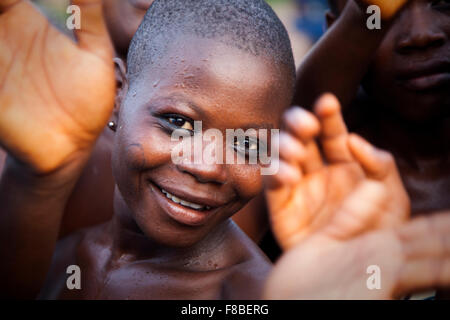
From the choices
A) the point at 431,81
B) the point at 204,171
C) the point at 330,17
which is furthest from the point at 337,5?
the point at 204,171

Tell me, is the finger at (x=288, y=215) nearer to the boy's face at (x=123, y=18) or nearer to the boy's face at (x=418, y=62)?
the boy's face at (x=418, y=62)

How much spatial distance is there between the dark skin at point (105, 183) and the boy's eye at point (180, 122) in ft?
1.47

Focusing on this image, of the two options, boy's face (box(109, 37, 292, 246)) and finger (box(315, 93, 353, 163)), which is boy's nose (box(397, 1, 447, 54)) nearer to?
boy's face (box(109, 37, 292, 246))

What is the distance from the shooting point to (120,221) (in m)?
1.03

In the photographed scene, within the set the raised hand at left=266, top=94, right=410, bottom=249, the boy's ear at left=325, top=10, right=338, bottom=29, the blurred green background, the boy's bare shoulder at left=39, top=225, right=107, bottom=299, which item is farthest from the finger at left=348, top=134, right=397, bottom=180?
the blurred green background

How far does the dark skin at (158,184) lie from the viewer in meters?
Result: 0.79

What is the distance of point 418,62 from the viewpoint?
106 centimetres

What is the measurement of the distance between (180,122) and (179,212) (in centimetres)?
16

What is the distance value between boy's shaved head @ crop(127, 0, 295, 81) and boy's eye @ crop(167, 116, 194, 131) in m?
0.12

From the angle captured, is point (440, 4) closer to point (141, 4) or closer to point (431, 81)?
point (431, 81)

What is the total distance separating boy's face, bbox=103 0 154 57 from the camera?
1.17m

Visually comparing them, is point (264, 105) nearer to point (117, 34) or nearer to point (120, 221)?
point (120, 221)
